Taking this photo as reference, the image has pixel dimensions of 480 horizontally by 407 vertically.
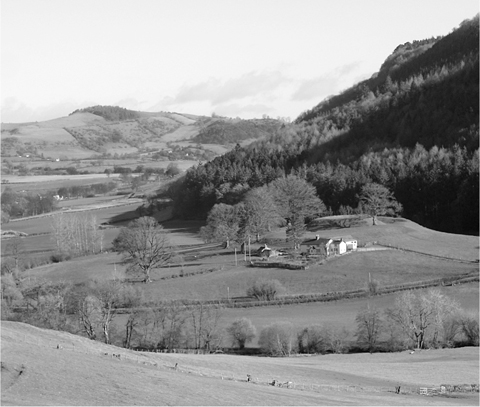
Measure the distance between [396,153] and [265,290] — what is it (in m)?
78.9

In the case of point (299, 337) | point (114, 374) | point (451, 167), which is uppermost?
point (451, 167)

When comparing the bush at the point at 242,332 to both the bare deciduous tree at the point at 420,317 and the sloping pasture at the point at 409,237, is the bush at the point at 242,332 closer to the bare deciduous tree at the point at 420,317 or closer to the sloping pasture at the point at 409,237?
the bare deciduous tree at the point at 420,317

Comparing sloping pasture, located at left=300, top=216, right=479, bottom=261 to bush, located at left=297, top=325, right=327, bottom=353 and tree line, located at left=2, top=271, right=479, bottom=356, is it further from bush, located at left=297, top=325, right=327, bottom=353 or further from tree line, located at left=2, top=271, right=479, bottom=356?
bush, located at left=297, top=325, right=327, bottom=353

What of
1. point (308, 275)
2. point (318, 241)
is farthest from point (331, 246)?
point (308, 275)

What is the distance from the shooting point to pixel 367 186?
12162 cm

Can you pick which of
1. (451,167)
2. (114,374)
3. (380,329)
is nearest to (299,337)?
(380,329)

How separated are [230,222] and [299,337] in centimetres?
4686

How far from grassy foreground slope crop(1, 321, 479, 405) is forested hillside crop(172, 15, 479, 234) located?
242 ft

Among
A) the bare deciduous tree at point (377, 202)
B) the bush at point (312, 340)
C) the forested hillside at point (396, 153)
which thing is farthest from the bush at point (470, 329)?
the forested hillside at point (396, 153)

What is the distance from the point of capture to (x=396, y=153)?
147 metres

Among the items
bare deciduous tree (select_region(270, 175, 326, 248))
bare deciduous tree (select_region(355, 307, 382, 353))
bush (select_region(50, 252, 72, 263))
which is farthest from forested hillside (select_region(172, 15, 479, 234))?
bare deciduous tree (select_region(355, 307, 382, 353))

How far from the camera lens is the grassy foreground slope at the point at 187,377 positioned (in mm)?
30703

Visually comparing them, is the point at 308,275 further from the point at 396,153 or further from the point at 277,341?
the point at 396,153

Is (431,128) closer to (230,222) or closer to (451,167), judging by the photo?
(451,167)
